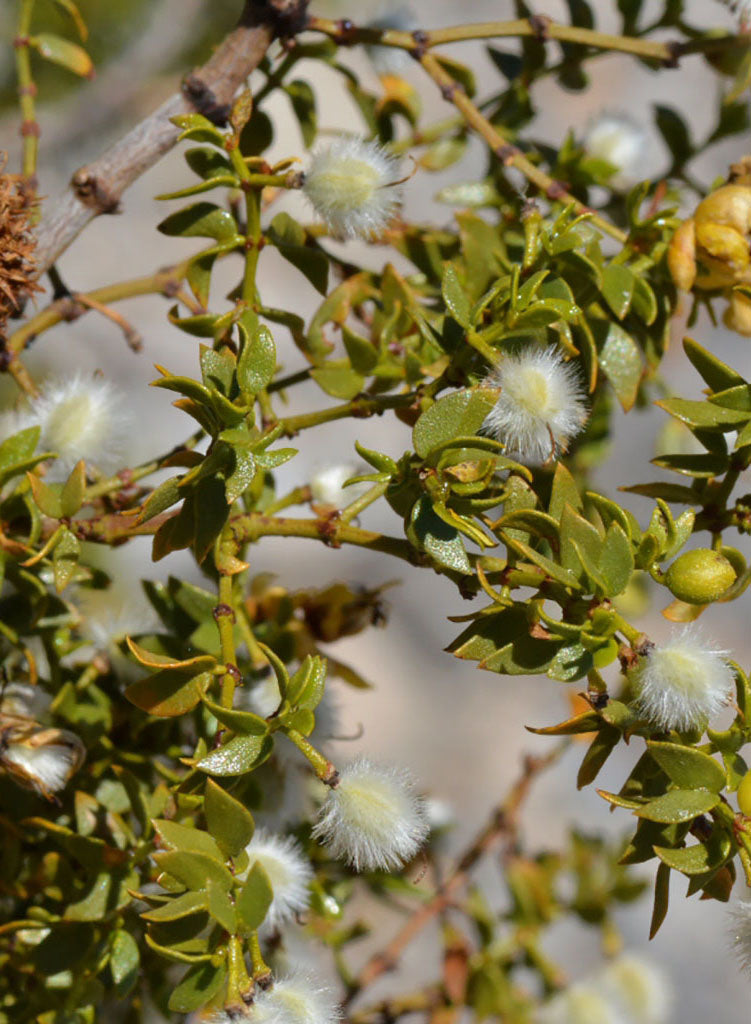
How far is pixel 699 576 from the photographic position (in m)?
0.51

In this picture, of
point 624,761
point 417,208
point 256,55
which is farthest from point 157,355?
point 256,55

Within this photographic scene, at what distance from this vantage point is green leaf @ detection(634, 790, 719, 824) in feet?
1.52

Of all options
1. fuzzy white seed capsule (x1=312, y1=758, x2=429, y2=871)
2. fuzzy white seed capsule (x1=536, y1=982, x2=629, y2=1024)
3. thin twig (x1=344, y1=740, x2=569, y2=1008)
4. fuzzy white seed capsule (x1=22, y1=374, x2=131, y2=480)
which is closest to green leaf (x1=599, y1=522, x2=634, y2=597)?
fuzzy white seed capsule (x1=312, y1=758, x2=429, y2=871)

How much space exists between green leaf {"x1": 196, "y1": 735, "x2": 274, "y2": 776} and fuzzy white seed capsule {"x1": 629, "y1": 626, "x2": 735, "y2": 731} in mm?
180

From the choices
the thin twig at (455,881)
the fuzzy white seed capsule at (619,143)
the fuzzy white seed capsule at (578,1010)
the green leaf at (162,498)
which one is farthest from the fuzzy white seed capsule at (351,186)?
the fuzzy white seed capsule at (578,1010)

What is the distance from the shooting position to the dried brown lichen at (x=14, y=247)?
23.7 inches

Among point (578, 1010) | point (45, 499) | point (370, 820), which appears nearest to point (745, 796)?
point (370, 820)

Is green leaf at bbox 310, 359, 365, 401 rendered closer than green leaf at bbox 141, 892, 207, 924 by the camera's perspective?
No

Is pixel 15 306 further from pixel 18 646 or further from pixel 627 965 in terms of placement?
pixel 627 965

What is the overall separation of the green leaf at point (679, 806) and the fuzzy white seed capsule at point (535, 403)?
19 centimetres

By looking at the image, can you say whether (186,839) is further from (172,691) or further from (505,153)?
(505,153)

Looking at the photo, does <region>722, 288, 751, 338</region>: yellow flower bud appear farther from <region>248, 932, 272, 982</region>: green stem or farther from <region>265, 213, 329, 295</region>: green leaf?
<region>248, 932, 272, 982</region>: green stem

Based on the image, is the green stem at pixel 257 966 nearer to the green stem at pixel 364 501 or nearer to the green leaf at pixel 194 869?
the green leaf at pixel 194 869

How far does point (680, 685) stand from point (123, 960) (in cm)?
34
